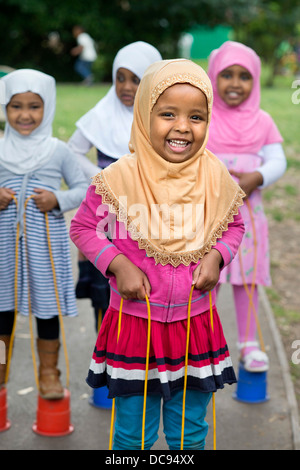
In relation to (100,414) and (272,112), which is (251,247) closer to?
(100,414)

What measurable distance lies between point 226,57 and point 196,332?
71.9 inches

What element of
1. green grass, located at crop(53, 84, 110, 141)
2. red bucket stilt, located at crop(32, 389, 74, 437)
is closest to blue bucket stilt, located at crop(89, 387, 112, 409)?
red bucket stilt, located at crop(32, 389, 74, 437)

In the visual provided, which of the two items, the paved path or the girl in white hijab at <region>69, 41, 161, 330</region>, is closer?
the paved path

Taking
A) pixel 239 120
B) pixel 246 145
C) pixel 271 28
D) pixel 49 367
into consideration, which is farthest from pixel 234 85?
pixel 271 28

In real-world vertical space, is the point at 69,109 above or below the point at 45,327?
above

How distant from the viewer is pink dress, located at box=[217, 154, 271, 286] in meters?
3.84

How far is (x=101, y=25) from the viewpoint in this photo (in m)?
20.4

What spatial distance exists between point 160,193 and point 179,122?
26 centimetres

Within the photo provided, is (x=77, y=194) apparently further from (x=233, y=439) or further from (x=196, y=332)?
(x=233, y=439)

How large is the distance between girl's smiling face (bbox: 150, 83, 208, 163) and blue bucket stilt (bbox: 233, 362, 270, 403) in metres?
1.85

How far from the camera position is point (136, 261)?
2.54 m

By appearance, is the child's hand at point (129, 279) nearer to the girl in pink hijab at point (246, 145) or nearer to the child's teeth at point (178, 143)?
the child's teeth at point (178, 143)

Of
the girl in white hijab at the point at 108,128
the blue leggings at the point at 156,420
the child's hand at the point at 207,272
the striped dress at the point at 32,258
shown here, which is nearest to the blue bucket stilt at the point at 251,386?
the girl in white hijab at the point at 108,128

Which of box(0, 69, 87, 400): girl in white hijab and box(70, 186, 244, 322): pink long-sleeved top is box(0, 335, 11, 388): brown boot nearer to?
box(0, 69, 87, 400): girl in white hijab
